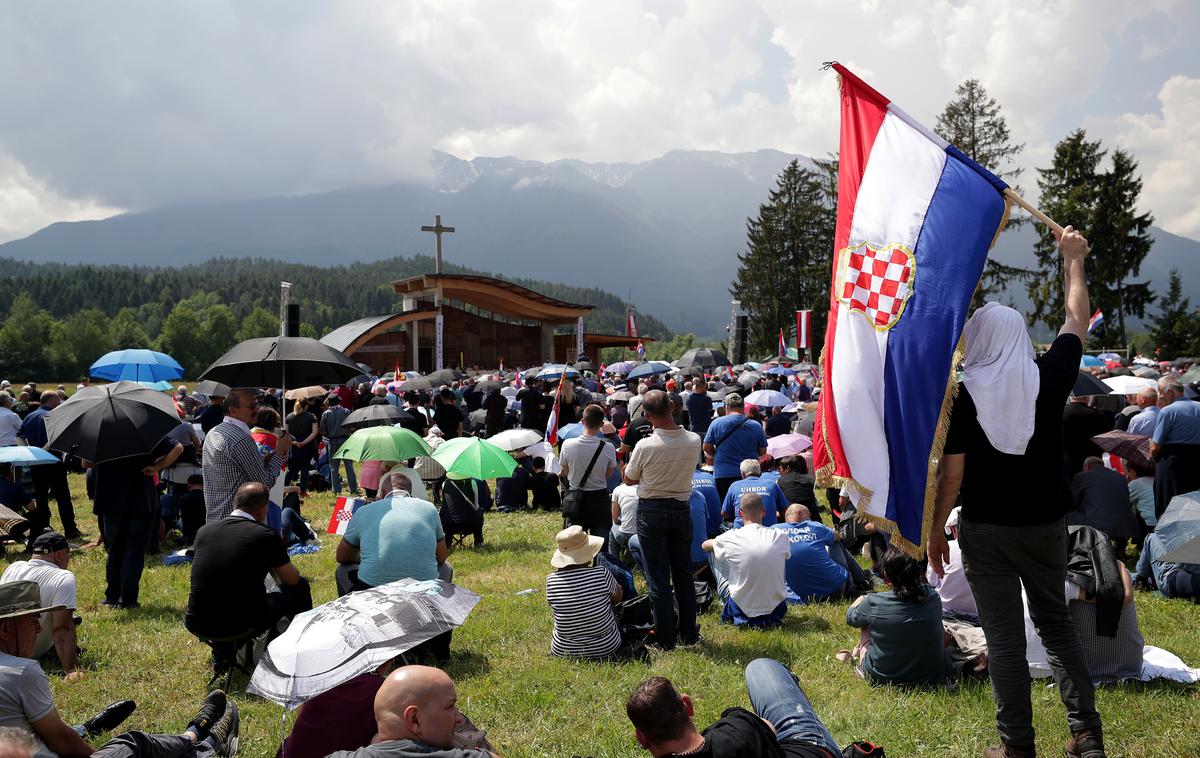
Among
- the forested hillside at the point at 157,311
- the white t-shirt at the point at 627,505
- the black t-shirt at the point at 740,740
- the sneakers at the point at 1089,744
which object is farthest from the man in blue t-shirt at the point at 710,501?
the forested hillside at the point at 157,311

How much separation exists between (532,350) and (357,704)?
53.8 m

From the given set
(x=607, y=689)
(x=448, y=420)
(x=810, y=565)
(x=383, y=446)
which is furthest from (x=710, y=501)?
(x=448, y=420)

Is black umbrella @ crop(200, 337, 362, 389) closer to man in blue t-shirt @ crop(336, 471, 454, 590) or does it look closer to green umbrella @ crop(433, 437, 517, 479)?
green umbrella @ crop(433, 437, 517, 479)

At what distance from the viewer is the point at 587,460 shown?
781cm

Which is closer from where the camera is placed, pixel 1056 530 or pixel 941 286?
pixel 1056 530

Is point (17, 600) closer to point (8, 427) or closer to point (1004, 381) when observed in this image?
point (1004, 381)

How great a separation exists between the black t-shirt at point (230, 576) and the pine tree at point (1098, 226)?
3814cm

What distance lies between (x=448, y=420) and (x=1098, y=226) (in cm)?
3502

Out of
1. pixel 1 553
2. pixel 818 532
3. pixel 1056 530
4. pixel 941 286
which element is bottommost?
→ pixel 1 553

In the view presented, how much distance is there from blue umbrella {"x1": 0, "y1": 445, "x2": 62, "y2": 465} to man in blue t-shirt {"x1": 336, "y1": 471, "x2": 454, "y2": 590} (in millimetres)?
→ 5515

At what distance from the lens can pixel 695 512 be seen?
7.98 m

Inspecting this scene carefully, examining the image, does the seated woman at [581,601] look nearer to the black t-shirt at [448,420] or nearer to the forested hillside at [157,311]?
the black t-shirt at [448,420]

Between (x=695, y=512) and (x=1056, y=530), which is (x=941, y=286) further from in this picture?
(x=695, y=512)

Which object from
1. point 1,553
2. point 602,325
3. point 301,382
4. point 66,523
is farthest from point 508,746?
point 602,325
